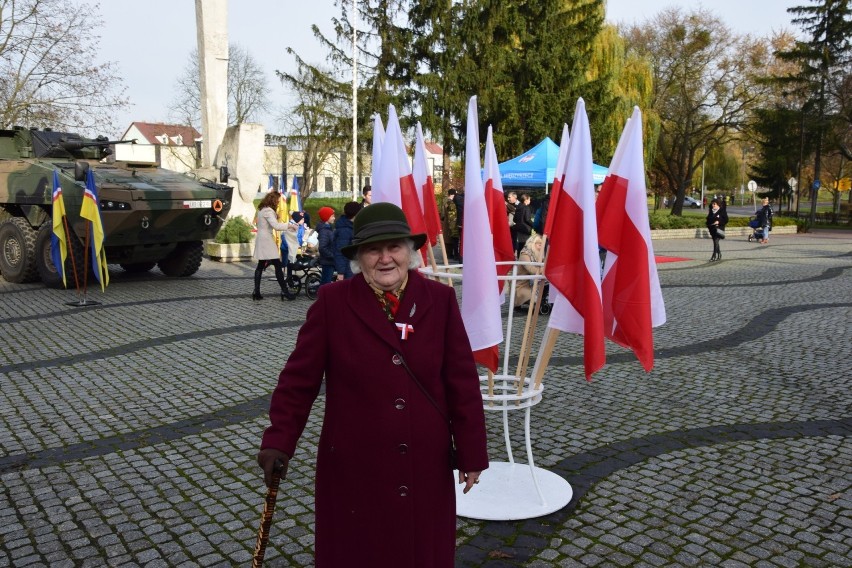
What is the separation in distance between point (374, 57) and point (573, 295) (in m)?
25.8

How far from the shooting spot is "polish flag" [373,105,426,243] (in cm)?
480

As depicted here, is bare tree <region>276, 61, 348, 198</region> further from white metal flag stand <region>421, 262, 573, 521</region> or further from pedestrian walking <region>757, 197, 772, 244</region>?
white metal flag stand <region>421, 262, 573, 521</region>

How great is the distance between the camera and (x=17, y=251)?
1379 cm

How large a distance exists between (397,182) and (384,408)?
245 cm

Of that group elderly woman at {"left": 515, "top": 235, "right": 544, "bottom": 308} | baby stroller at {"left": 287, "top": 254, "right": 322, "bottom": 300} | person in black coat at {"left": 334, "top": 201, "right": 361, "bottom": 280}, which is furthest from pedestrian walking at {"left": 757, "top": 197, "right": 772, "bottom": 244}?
person in black coat at {"left": 334, "top": 201, "right": 361, "bottom": 280}

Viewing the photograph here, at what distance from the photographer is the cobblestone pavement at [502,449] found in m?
3.84

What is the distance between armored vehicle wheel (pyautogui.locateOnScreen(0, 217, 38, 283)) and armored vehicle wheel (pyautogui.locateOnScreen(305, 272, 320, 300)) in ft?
16.5

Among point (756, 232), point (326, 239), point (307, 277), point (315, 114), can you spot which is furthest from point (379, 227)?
point (315, 114)

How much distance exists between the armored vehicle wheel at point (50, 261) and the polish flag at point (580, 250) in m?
10.7

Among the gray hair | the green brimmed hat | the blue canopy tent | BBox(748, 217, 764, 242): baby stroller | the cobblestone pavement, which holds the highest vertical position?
the blue canopy tent

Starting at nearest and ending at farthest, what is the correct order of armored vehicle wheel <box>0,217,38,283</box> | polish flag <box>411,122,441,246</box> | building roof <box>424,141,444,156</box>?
polish flag <box>411,122,441,246</box> → armored vehicle wheel <box>0,217,38,283</box> → building roof <box>424,141,444,156</box>

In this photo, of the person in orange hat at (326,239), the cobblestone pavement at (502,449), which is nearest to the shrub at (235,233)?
the person in orange hat at (326,239)

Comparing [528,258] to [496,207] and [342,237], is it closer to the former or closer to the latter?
[342,237]

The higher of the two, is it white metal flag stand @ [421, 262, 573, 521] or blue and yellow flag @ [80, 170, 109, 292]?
blue and yellow flag @ [80, 170, 109, 292]
